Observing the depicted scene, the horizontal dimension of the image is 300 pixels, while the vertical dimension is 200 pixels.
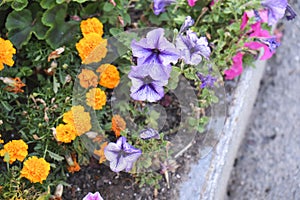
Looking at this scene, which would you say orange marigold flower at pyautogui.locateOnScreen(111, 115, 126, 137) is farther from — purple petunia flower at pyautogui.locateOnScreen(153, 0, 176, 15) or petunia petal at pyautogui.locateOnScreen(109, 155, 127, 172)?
purple petunia flower at pyautogui.locateOnScreen(153, 0, 176, 15)

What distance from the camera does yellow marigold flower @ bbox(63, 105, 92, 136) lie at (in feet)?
7.13

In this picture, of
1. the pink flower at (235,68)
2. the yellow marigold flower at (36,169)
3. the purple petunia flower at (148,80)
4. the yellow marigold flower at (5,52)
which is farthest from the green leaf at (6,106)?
A: the pink flower at (235,68)

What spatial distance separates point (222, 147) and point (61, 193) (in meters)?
0.70

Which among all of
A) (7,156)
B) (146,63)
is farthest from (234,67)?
(7,156)

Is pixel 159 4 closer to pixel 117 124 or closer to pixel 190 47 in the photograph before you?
pixel 190 47

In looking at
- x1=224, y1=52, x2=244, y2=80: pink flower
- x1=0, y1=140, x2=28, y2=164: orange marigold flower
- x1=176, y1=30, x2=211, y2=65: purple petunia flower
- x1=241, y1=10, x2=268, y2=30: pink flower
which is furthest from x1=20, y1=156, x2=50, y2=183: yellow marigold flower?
x1=241, y1=10, x2=268, y2=30: pink flower

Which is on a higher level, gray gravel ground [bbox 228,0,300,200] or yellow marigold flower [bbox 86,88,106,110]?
yellow marigold flower [bbox 86,88,106,110]

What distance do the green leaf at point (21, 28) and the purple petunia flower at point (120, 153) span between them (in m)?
0.62

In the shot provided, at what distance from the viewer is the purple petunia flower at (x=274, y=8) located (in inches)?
92.9

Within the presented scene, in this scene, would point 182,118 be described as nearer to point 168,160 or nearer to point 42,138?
point 168,160

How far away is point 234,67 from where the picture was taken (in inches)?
103

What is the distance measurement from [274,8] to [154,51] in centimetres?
68

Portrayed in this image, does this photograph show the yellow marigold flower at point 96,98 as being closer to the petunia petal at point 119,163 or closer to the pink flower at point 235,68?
the petunia petal at point 119,163

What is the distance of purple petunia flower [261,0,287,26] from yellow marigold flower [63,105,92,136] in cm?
86
